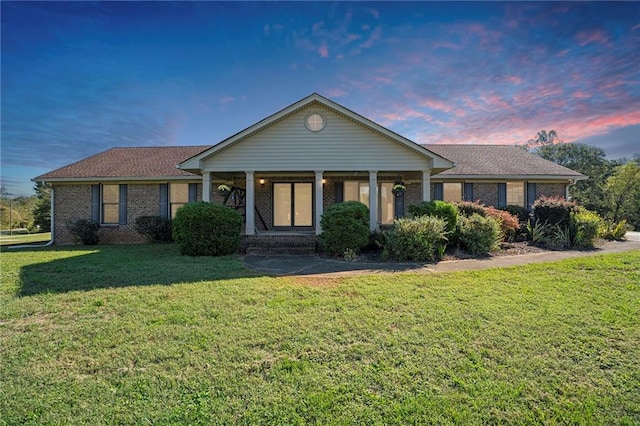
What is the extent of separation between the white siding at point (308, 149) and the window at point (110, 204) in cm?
621

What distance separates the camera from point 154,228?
13.0m

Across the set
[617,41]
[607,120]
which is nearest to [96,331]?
[617,41]

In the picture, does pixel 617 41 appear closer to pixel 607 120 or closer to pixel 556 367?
pixel 607 120

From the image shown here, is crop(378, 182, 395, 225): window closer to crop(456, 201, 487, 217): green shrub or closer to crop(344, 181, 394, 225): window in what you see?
crop(344, 181, 394, 225): window

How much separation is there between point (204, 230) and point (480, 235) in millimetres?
8675

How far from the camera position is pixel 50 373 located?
121 inches

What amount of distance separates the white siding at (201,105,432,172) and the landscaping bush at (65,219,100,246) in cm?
680

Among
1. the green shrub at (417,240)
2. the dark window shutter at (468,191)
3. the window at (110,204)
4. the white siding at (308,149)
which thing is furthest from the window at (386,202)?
the window at (110,204)

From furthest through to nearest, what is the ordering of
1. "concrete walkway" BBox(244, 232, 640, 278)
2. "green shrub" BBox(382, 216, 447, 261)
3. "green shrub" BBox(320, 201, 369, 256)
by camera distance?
"green shrub" BBox(320, 201, 369, 256) < "green shrub" BBox(382, 216, 447, 261) < "concrete walkway" BBox(244, 232, 640, 278)

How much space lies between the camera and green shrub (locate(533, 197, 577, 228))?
10617 millimetres

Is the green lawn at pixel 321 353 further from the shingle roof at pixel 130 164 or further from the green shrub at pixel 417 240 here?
the shingle roof at pixel 130 164

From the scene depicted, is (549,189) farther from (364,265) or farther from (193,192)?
(193,192)

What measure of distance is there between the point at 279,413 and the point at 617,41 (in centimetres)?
1471

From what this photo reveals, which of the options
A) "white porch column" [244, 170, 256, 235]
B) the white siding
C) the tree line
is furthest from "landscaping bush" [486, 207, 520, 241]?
"white porch column" [244, 170, 256, 235]
